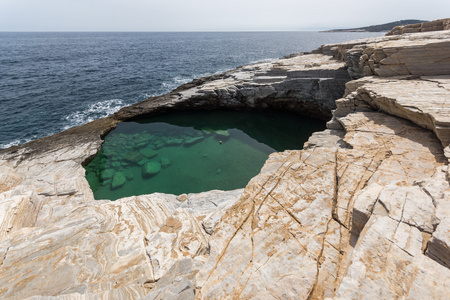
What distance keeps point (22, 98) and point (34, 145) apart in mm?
19918

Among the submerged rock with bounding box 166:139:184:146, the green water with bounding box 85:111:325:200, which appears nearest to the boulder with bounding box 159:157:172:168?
the green water with bounding box 85:111:325:200

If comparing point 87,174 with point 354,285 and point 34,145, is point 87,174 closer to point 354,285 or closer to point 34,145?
point 34,145

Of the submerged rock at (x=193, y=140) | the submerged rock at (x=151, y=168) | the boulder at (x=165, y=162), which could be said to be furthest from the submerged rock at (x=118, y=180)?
the submerged rock at (x=193, y=140)

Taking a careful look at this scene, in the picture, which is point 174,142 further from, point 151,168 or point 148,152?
point 151,168

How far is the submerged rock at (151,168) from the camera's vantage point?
18.8 metres

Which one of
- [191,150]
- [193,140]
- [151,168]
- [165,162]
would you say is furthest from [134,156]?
[193,140]

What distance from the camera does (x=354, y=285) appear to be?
12.7 ft

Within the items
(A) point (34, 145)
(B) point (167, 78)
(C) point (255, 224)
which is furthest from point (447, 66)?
(B) point (167, 78)

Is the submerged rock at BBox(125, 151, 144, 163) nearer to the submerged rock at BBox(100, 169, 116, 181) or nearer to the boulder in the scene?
the submerged rock at BBox(100, 169, 116, 181)

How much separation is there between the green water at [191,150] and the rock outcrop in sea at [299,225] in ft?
14.8

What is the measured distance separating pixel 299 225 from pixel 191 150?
17.1 metres

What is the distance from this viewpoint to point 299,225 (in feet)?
22.0

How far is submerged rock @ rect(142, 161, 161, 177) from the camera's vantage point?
18812 mm

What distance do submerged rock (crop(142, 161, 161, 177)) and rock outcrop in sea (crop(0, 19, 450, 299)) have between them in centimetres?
479
